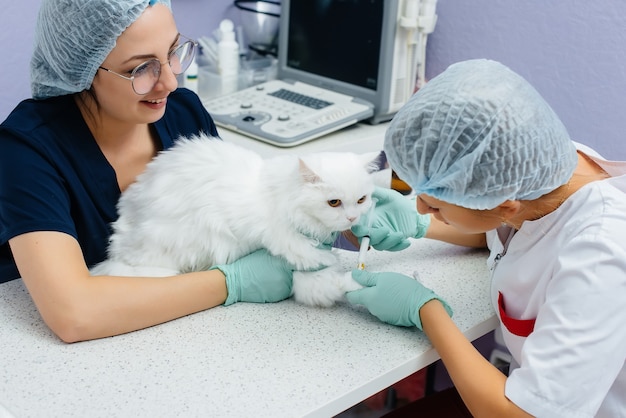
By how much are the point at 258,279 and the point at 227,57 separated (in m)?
1.27

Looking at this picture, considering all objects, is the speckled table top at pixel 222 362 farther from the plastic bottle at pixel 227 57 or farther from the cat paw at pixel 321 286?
the plastic bottle at pixel 227 57

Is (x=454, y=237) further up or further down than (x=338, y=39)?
further down

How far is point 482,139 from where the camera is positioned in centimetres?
90

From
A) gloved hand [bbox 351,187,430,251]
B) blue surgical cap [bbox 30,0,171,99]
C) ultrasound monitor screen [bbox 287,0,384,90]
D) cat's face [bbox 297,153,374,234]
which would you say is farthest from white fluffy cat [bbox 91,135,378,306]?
ultrasound monitor screen [bbox 287,0,384,90]

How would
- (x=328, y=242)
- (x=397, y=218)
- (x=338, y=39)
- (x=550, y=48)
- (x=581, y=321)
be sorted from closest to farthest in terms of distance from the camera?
(x=581, y=321) < (x=328, y=242) < (x=397, y=218) < (x=550, y=48) < (x=338, y=39)

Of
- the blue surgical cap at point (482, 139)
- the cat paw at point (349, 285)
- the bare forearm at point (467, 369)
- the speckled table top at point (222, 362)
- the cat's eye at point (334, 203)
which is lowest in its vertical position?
the speckled table top at point (222, 362)

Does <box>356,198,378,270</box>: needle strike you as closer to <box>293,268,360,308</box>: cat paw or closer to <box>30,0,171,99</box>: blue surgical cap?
<box>293,268,360,308</box>: cat paw

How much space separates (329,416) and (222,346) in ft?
0.74

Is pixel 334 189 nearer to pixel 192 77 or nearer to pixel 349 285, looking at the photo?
pixel 349 285

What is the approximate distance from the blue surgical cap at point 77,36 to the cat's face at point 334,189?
0.42 m

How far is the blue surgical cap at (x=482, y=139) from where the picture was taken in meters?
0.90

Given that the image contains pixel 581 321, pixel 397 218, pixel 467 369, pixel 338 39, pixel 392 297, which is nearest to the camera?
pixel 581 321

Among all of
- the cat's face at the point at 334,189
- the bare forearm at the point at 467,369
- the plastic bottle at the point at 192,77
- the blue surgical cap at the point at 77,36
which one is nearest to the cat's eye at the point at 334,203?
the cat's face at the point at 334,189

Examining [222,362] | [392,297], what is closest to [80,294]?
[222,362]
